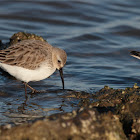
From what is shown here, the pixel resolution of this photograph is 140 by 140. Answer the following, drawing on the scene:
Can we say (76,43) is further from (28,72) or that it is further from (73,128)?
(73,128)

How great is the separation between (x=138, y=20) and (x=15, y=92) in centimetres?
951

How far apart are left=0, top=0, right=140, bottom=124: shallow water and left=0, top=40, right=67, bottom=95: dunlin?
2.05 feet

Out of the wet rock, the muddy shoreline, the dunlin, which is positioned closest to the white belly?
the dunlin

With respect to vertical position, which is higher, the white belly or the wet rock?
the wet rock

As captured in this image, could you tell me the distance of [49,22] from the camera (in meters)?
15.9

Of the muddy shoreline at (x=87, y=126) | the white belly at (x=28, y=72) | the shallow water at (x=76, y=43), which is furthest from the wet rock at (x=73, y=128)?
the white belly at (x=28, y=72)

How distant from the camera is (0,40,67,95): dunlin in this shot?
790 centimetres

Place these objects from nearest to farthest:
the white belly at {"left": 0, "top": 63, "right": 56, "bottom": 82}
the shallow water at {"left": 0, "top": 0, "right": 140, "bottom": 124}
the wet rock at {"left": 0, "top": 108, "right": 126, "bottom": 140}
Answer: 1. the wet rock at {"left": 0, "top": 108, "right": 126, "bottom": 140}
2. the shallow water at {"left": 0, "top": 0, "right": 140, "bottom": 124}
3. the white belly at {"left": 0, "top": 63, "right": 56, "bottom": 82}

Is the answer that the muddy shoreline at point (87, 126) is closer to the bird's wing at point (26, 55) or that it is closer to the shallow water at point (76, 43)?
the shallow water at point (76, 43)

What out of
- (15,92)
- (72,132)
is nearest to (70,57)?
(15,92)

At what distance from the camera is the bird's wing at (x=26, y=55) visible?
26.0 ft

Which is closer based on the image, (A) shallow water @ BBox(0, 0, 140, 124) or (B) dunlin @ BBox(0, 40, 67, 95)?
(A) shallow water @ BBox(0, 0, 140, 124)

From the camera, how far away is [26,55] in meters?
8.02

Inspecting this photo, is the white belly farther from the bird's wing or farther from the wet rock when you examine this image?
the wet rock
